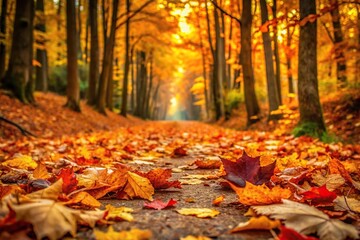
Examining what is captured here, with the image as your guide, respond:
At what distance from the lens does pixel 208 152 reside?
484cm

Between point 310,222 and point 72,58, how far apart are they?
11827 mm

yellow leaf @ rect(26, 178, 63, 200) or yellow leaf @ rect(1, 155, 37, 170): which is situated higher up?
yellow leaf @ rect(26, 178, 63, 200)

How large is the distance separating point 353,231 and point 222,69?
17877mm

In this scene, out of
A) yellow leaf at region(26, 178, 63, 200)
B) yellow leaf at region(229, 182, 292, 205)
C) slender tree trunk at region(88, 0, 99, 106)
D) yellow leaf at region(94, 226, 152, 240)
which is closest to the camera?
yellow leaf at region(94, 226, 152, 240)

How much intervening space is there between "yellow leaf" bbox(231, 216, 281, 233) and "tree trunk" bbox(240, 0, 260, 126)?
8.91 m

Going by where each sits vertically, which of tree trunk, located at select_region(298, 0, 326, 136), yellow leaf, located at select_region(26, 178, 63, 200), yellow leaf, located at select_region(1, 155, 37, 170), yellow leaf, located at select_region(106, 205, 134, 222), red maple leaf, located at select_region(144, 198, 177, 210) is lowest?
red maple leaf, located at select_region(144, 198, 177, 210)

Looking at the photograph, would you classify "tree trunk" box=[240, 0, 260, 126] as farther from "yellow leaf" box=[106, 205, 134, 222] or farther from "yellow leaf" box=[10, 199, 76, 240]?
"yellow leaf" box=[10, 199, 76, 240]

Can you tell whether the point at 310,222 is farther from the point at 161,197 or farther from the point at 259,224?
the point at 161,197

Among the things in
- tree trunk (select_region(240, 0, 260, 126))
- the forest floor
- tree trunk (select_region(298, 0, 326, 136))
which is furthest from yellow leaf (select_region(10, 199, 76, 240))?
tree trunk (select_region(240, 0, 260, 126))

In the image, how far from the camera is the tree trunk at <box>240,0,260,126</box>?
9.58 metres

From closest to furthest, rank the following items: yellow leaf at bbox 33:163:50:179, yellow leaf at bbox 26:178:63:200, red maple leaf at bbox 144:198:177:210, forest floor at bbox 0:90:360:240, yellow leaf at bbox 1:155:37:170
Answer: forest floor at bbox 0:90:360:240 → yellow leaf at bbox 26:178:63:200 → red maple leaf at bbox 144:198:177:210 → yellow leaf at bbox 33:163:50:179 → yellow leaf at bbox 1:155:37:170

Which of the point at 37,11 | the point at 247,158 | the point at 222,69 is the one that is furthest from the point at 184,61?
the point at 247,158

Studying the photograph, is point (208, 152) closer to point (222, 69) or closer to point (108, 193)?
point (108, 193)

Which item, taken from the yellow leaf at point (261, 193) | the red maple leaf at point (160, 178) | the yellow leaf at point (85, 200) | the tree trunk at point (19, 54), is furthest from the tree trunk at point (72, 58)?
the yellow leaf at point (261, 193)
